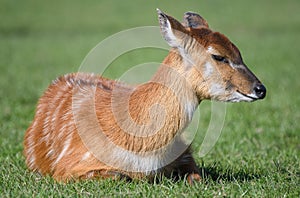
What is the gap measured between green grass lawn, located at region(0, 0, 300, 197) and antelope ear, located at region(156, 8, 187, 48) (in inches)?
49.0

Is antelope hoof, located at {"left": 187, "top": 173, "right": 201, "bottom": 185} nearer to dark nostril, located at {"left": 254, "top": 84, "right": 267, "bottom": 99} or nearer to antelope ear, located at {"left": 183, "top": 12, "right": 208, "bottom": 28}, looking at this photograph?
dark nostril, located at {"left": 254, "top": 84, "right": 267, "bottom": 99}

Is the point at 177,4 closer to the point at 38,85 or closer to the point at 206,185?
the point at 38,85

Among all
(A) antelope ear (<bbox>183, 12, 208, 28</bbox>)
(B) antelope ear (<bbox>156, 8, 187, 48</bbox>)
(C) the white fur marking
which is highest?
(A) antelope ear (<bbox>183, 12, 208, 28</bbox>)

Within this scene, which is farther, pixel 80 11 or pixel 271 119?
pixel 80 11

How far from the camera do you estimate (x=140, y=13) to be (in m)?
34.5

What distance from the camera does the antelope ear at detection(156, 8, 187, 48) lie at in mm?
4691

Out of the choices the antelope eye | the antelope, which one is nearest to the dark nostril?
the antelope

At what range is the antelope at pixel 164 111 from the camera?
189 inches

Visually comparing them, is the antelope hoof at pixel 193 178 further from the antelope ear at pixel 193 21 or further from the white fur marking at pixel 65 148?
the antelope ear at pixel 193 21

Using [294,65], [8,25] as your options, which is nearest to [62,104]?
[294,65]

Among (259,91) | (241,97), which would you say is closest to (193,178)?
(241,97)

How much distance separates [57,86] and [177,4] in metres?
30.6

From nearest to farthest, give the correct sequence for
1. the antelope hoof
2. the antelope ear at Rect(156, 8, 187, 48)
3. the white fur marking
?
the antelope ear at Rect(156, 8, 187, 48), the antelope hoof, the white fur marking

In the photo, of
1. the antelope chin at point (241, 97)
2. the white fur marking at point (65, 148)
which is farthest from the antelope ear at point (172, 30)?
the white fur marking at point (65, 148)
